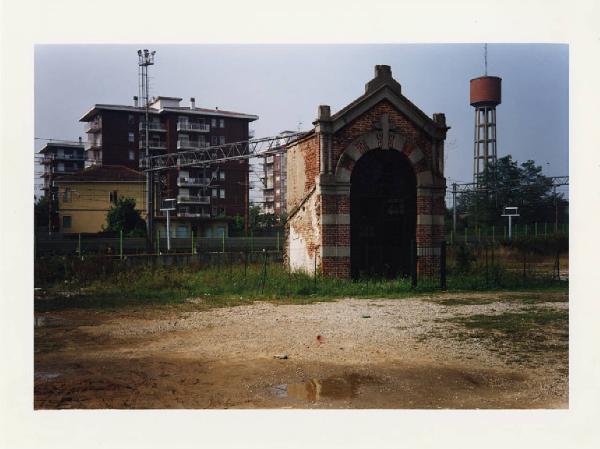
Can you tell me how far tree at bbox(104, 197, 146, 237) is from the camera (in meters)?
36.5

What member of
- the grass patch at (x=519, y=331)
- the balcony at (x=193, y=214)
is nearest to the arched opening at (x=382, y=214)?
the grass patch at (x=519, y=331)

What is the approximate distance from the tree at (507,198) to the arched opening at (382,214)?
921cm

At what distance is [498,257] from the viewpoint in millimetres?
25812

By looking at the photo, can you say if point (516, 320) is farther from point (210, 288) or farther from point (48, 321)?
point (48, 321)

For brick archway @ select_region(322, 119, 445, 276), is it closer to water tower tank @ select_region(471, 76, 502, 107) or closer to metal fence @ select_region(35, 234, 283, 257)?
water tower tank @ select_region(471, 76, 502, 107)

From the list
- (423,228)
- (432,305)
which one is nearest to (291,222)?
(423,228)

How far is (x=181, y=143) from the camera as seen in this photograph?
3878 centimetres

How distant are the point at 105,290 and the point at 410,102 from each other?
34.7ft

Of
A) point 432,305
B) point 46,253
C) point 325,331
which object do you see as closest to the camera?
point 325,331

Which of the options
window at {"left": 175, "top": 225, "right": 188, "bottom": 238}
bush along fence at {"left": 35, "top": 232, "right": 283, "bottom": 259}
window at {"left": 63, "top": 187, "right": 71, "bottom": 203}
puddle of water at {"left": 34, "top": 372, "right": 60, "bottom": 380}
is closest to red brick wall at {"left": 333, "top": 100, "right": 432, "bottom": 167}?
bush along fence at {"left": 35, "top": 232, "right": 283, "bottom": 259}

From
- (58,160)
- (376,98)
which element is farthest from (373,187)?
(58,160)

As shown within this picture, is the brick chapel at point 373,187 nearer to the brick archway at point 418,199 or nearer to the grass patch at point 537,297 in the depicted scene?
the brick archway at point 418,199
